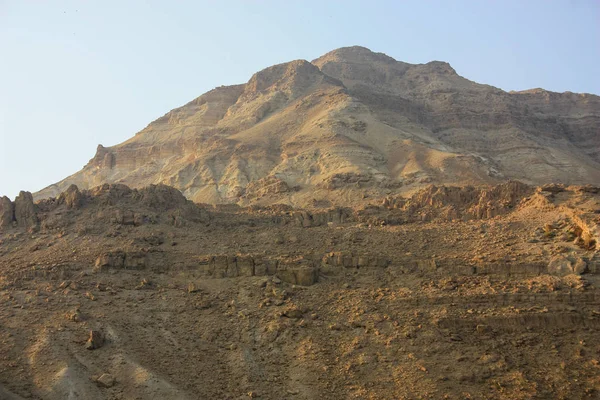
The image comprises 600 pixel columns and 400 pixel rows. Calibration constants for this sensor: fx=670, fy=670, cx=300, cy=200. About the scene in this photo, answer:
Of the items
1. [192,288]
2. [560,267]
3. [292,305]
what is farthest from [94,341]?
[560,267]

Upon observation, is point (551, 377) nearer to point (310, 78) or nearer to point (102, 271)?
point (102, 271)

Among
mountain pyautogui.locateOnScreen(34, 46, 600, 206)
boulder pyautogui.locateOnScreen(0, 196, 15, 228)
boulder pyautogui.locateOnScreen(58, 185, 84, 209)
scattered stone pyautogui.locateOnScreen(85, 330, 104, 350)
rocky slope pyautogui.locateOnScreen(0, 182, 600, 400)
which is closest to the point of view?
rocky slope pyautogui.locateOnScreen(0, 182, 600, 400)

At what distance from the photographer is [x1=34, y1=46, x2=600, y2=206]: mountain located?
4412 centimetres

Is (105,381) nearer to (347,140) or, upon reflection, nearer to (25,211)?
(25,211)

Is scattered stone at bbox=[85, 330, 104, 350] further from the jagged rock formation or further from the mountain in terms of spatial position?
the mountain

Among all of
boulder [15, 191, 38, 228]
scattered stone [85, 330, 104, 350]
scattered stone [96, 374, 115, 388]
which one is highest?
boulder [15, 191, 38, 228]

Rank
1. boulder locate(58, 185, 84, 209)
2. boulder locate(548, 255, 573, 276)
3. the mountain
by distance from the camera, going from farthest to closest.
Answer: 1. the mountain
2. boulder locate(58, 185, 84, 209)
3. boulder locate(548, 255, 573, 276)

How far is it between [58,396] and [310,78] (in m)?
54.5

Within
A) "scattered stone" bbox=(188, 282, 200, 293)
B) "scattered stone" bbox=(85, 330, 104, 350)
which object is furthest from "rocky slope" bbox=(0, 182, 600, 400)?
"scattered stone" bbox=(188, 282, 200, 293)

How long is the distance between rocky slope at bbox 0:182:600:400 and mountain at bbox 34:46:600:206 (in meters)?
16.4

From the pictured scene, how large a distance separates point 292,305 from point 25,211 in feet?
39.3

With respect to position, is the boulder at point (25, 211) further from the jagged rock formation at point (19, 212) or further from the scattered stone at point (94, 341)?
the scattered stone at point (94, 341)

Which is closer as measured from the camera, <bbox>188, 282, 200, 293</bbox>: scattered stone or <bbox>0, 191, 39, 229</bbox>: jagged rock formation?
<bbox>188, 282, 200, 293</bbox>: scattered stone

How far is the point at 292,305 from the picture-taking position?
1911 cm
